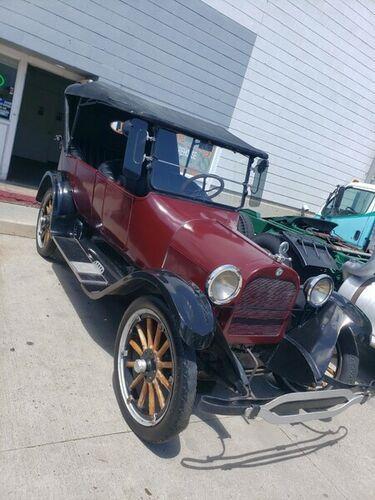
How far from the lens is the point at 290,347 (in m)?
3.06

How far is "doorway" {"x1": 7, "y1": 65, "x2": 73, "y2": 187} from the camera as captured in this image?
11.3 meters

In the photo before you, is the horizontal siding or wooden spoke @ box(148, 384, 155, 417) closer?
wooden spoke @ box(148, 384, 155, 417)

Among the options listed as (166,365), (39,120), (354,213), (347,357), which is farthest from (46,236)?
(39,120)

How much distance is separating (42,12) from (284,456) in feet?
23.6

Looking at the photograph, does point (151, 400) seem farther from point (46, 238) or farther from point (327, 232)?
point (327, 232)

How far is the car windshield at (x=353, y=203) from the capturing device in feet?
24.5

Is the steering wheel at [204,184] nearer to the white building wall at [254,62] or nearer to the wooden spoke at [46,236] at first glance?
the wooden spoke at [46,236]

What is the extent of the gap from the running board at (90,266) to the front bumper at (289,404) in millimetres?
1179

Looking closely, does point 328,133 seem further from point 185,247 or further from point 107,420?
point 107,420

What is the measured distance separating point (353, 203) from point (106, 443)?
6.77 metres

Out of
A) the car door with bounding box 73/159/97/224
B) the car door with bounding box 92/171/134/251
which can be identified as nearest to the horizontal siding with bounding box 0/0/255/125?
the car door with bounding box 73/159/97/224

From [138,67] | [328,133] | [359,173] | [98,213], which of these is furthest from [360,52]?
[98,213]

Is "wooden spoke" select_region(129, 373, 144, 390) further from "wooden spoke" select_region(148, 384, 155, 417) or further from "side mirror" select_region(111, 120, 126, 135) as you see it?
"side mirror" select_region(111, 120, 126, 135)

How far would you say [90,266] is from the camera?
3.73m
